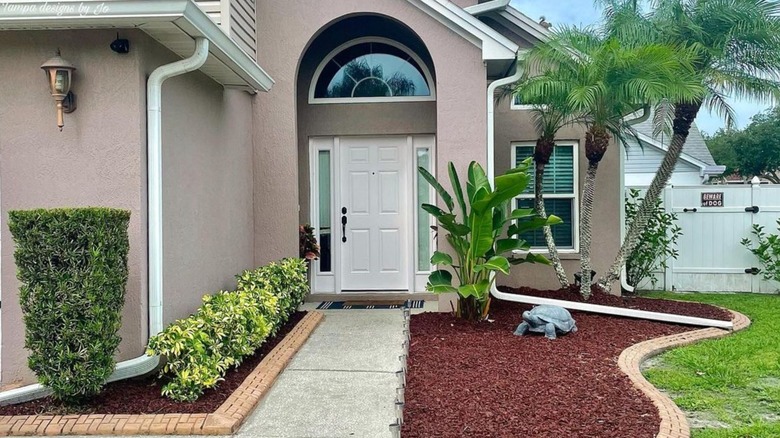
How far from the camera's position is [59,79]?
4.73 meters

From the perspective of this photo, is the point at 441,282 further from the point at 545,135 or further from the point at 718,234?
the point at 718,234

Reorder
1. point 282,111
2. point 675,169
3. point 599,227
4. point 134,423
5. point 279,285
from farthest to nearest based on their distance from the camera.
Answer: point 675,169 → point 599,227 → point 282,111 → point 279,285 → point 134,423

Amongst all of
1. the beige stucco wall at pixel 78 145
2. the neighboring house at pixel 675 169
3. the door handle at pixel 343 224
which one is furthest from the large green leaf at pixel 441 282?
the neighboring house at pixel 675 169

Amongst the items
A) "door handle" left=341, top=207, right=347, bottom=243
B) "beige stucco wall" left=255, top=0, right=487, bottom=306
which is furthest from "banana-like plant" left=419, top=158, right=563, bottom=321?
"door handle" left=341, top=207, right=347, bottom=243

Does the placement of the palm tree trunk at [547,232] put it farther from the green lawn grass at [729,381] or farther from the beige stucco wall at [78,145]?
the beige stucco wall at [78,145]

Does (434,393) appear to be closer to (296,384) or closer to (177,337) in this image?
(296,384)

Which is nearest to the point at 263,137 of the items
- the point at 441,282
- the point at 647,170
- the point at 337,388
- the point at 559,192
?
the point at 441,282

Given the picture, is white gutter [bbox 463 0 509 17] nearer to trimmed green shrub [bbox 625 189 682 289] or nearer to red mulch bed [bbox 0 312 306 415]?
trimmed green shrub [bbox 625 189 682 289]

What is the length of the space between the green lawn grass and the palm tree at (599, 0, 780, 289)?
3090 millimetres

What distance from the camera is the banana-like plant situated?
6680mm

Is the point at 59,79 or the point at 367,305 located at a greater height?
the point at 59,79

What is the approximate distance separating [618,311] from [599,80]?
2.96 m

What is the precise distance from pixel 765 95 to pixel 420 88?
4685 mm

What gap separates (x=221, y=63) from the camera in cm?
582
